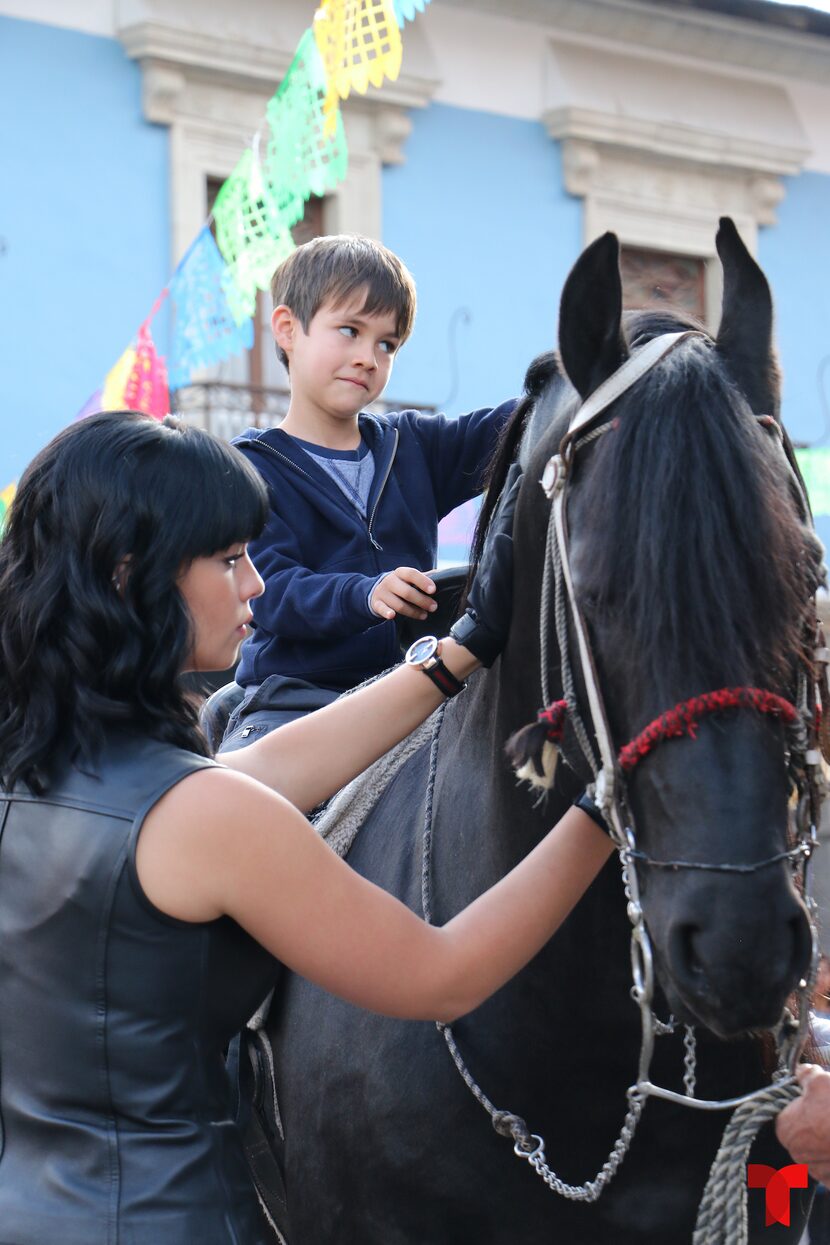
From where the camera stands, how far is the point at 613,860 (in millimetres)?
2250

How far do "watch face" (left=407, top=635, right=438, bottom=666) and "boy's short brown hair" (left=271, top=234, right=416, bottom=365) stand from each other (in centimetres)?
104

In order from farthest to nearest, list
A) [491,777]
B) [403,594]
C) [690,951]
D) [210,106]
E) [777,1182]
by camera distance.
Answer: [210,106], [403,594], [491,777], [777,1182], [690,951]

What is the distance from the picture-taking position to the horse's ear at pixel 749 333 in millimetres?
2111

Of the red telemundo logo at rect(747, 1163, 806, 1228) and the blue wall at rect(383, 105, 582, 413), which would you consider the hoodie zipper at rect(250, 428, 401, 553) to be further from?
the blue wall at rect(383, 105, 582, 413)

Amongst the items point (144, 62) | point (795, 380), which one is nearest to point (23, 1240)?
point (144, 62)

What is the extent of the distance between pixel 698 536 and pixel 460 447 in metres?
1.47

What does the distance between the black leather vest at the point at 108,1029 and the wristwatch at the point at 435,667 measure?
1.58 ft

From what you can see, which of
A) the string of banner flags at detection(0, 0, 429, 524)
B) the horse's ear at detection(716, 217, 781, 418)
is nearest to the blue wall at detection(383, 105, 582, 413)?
the string of banner flags at detection(0, 0, 429, 524)

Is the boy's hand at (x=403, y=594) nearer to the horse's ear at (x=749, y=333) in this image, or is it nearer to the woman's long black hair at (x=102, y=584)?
the woman's long black hair at (x=102, y=584)

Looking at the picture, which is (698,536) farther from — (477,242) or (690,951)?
(477,242)

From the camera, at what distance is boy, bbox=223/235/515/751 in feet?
10.3

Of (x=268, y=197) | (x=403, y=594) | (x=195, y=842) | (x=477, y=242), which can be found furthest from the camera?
(x=477, y=242)

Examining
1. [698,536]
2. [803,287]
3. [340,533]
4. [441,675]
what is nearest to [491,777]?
[441,675]

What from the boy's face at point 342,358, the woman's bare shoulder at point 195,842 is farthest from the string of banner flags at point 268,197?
the woman's bare shoulder at point 195,842
